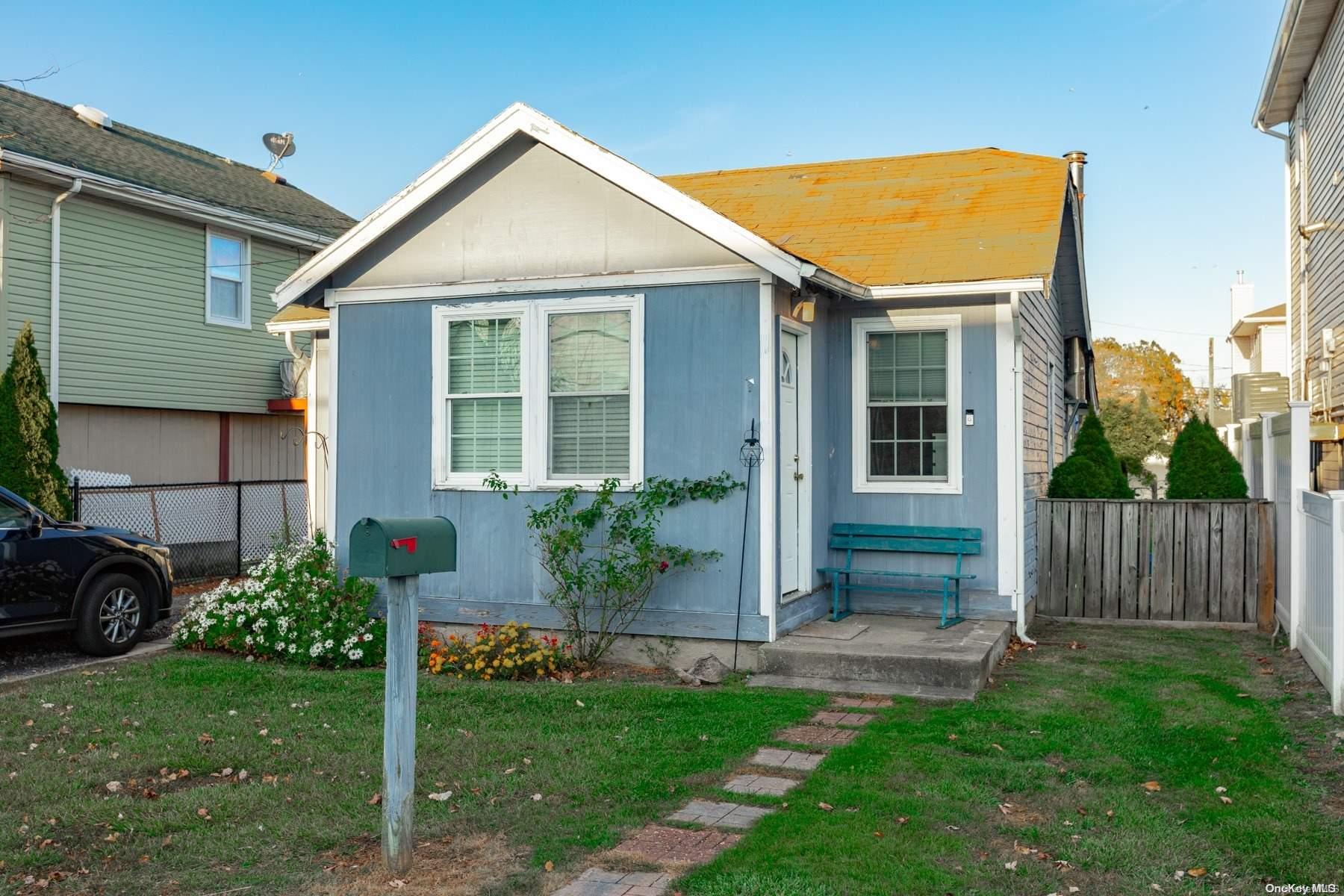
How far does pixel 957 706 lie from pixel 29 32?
31.8 feet

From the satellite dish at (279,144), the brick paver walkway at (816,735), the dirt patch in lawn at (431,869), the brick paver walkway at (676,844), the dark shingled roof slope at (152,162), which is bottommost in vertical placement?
the dirt patch in lawn at (431,869)

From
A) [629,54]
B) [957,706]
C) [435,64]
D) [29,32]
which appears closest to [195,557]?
[29,32]

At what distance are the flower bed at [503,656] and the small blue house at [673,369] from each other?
1.53 feet

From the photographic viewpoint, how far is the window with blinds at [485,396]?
927 cm

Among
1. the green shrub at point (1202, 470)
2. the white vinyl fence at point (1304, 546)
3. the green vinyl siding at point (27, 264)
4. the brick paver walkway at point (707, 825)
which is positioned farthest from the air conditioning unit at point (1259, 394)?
the green vinyl siding at point (27, 264)

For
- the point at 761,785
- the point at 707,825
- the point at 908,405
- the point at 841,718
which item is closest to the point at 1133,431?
the point at 908,405

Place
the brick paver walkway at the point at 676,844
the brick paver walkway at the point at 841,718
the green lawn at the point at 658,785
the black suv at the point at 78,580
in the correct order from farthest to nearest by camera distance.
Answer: the black suv at the point at 78,580 → the brick paver walkway at the point at 841,718 → the brick paver walkway at the point at 676,844 → the green lawn at the point at 658,785

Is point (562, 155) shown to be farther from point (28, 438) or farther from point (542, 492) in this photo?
point (28, 438)

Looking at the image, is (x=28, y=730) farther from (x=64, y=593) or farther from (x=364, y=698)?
(x=64, y=593)

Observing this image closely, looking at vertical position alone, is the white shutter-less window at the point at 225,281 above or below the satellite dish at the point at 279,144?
below

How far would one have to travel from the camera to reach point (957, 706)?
717 cm

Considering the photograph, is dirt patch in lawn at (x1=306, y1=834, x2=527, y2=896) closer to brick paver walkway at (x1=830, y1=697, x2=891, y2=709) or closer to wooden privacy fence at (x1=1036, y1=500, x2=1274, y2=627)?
brick paver walkway at (x1=830, y1=697, x2=891, y2=709)

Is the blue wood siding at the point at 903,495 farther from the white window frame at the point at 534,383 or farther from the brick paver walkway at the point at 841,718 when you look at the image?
the brick paver walkway at the point at 841,718

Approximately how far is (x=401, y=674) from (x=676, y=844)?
1358 mm
